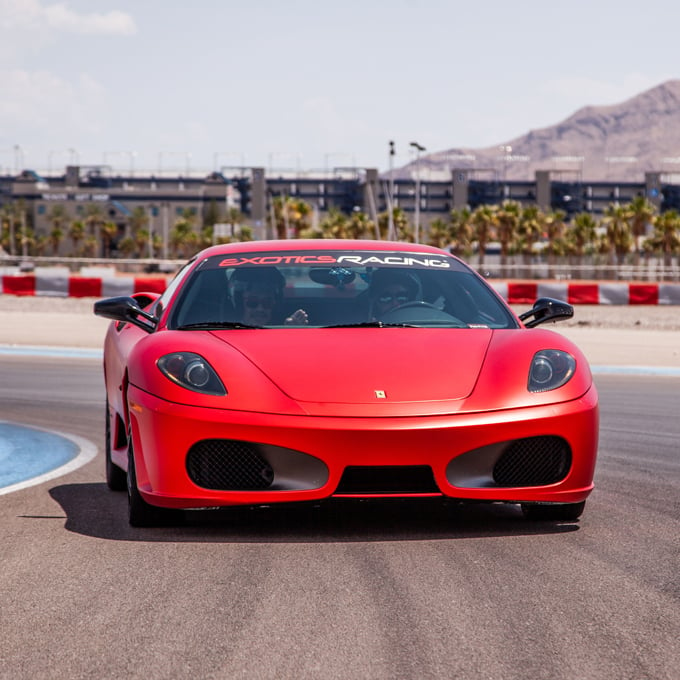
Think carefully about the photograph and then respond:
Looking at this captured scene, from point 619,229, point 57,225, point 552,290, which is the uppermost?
point 552,290

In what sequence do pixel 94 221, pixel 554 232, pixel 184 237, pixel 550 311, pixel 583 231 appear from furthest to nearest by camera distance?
1. pixel 94 221
2. pixel 184 237
3. pixel 554 232
4. pixel 583 231
5. pixel 550 311

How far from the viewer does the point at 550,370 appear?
16.9 feet

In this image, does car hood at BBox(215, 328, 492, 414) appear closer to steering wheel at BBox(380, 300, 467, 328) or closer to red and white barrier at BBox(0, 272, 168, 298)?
steering wheel at BBox(380, 300, 467, 328)

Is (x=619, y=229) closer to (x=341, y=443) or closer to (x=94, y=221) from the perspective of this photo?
(x=94, y=221)

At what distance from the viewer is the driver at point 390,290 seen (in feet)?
19.9

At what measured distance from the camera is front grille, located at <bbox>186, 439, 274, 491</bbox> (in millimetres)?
4793

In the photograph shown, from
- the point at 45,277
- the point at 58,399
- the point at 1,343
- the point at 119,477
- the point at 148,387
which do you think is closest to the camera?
the point at 148,387

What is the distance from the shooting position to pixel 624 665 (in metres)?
3.23

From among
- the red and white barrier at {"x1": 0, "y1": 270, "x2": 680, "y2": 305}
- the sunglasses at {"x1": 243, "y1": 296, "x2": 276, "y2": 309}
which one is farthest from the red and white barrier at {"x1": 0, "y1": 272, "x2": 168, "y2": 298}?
the sunglasses at {"x1": 243, "y1": 296, "x2": 276, "y2": 309}

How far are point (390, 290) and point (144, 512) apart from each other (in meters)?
1.84

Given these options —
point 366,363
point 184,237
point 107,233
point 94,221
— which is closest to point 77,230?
point 94,221

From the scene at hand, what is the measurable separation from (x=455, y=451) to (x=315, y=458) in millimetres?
575

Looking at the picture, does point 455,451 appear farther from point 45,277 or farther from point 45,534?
point 45,277

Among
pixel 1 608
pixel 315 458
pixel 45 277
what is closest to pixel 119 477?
pixel 315 458
